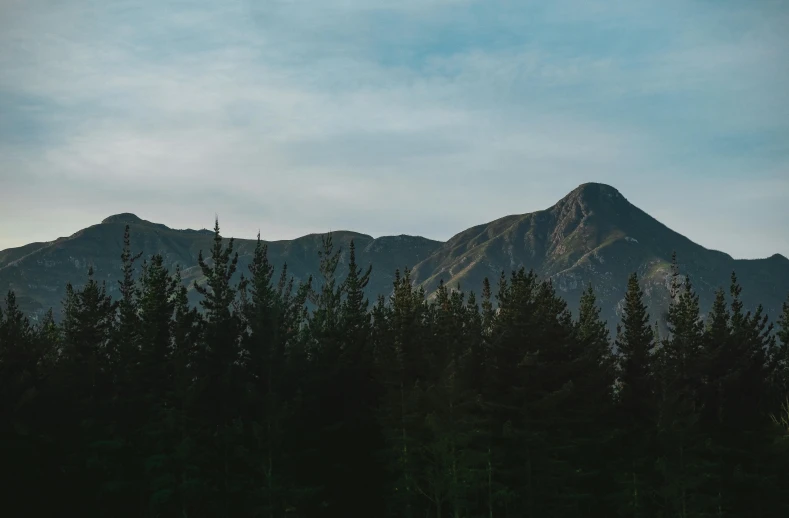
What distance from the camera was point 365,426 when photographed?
193ft

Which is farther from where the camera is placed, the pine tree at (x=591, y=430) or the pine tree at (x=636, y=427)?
the pine tree at (x=591, y=430)

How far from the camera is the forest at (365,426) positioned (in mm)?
48250

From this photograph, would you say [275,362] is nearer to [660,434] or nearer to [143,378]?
[143,378]

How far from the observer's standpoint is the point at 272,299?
72.5 metres

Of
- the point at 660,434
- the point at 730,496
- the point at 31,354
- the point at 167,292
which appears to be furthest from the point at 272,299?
the point at 730,496

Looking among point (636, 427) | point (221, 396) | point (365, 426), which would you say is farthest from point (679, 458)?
point (221, 396)

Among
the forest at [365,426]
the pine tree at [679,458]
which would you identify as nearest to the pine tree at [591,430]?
the forest at [365,426]

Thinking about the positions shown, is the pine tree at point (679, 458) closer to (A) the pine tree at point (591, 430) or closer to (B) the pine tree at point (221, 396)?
(A) the pine tree at point (591, 430)

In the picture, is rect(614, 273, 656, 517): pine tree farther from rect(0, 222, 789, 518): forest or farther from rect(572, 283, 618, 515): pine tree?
rect(572, 283, 618, 515): pine tree

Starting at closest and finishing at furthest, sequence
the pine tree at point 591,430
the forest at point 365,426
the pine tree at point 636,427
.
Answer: the forest at point 365,426 → the pine tree at point 636,427 → the pine tree at point 591,430

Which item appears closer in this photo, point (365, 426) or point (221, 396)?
point (221, 396)

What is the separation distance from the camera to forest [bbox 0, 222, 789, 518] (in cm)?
4825

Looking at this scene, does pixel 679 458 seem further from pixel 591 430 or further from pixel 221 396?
pixel 221 396

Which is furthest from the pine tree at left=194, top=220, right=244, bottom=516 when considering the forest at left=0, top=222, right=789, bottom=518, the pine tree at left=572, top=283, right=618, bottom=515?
the pine tree at left=572, top=283, right=618, bottom=515
